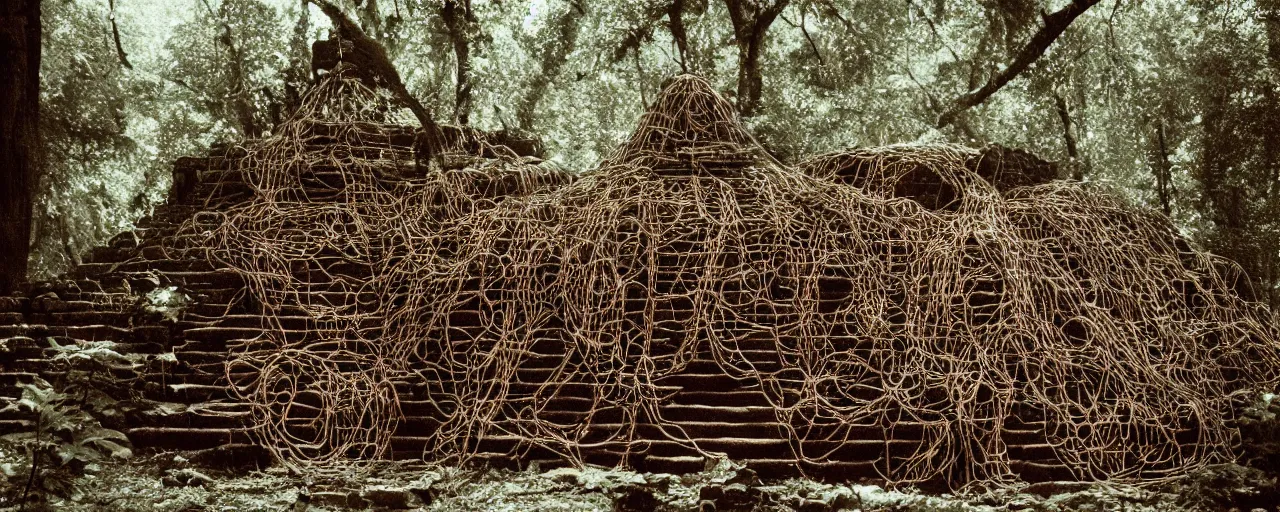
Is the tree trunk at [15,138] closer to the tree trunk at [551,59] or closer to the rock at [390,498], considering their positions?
the rock at [390,498]

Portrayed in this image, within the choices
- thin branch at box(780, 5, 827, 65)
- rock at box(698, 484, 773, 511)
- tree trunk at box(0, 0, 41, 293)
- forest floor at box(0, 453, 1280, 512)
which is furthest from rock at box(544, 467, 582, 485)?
thin branch at box(780, 5, 827, 65)

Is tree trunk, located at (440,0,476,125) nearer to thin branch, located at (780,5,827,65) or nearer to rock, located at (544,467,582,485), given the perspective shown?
thin branch, located at (780,5,827,65)

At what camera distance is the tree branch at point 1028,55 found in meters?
12.9

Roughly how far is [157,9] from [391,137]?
460 inches

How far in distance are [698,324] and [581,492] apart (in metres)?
1.43

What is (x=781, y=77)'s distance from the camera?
17422mm

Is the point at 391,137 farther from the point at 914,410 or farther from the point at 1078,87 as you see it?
the point at 1078,87

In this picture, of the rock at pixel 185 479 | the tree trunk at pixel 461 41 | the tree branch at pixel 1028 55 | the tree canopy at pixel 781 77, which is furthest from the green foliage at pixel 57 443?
the tree branch at pixel 1028 55

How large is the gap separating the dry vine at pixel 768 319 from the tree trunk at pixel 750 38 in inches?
329

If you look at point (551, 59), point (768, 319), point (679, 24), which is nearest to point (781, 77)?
point (679, 24)

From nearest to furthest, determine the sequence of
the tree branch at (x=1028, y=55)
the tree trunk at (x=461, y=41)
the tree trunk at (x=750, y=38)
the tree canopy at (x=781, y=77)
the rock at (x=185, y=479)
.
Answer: the rock at (x=185, y=479) < the tree branch at (x=1028, y=55) < the tree canopy at (x=781, y=77) < the tree trunk at (x=750, y=38) < the tree trunk at (x=461, y=41)

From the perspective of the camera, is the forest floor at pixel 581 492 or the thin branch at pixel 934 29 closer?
the forest floor at pixel 581 492

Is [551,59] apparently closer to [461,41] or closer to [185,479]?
[461,41]

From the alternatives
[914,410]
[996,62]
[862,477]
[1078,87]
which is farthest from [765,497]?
[1078,87]
